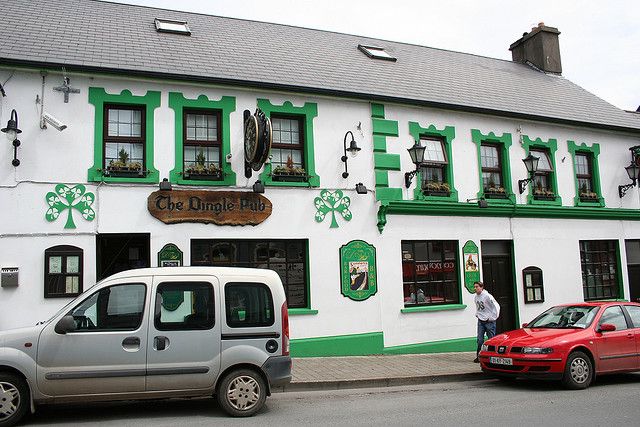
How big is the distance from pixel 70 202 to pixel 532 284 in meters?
11.7

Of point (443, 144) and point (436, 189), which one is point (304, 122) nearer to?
point (436, 189)

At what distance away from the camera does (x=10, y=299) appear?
33.5 feet

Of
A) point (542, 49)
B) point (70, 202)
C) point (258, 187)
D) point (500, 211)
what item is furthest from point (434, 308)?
point (542, 49)

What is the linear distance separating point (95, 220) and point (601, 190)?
14237 mm

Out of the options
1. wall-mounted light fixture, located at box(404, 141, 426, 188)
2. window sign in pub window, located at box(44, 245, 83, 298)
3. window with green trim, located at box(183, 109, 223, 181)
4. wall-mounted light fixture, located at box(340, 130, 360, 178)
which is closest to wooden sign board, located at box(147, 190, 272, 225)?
window with green trim, located at box(183, 109, 223, 181)

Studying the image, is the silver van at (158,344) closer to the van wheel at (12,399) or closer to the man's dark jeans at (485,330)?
the van wheel at (12,399)

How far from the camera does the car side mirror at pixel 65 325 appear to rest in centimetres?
698

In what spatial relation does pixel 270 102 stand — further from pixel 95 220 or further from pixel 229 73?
pixel 95 220

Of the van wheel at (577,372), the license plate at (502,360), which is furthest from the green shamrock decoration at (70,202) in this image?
the van wheel at (577,372)

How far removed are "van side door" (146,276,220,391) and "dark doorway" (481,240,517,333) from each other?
368 inches

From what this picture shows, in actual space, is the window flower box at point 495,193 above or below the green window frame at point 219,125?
below

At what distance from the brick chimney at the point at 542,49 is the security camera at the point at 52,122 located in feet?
55.4

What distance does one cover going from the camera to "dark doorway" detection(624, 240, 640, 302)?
17219 millimetres

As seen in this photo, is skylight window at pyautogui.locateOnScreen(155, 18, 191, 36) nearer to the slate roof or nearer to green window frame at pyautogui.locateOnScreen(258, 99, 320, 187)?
the slate roof
